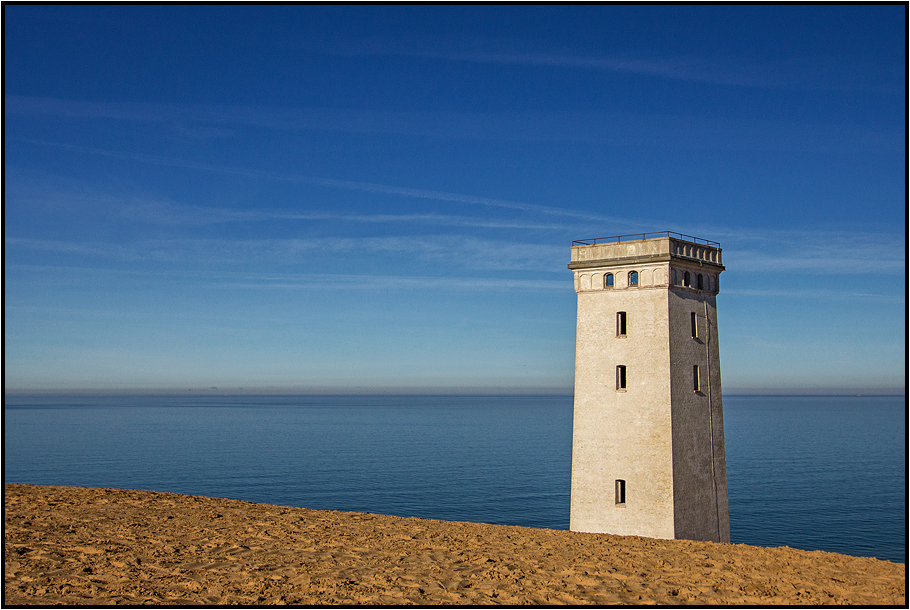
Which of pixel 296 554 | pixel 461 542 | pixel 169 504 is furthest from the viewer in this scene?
pixel 169 504

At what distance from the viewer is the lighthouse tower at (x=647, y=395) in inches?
1179

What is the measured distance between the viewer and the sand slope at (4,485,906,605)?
15000 mm

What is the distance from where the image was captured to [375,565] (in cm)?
1741

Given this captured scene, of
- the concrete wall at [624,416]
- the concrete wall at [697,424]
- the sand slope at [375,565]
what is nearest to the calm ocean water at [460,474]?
the concrete wall at [697,424]

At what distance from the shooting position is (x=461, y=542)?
2028 centimetres

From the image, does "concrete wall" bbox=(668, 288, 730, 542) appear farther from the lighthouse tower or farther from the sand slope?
the sand slope

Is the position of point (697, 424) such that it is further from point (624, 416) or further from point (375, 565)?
point (375, 565)

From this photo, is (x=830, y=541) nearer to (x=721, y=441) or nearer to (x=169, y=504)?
(x=721, y=441)

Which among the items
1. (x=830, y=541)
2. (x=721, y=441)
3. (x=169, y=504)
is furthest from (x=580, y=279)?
(x=830, y=541)

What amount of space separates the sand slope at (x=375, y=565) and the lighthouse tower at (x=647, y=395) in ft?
27.3

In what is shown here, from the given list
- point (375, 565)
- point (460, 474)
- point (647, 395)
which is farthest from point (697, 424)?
point (460, 474)

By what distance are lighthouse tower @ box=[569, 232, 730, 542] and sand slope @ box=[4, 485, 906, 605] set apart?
8.31 meters

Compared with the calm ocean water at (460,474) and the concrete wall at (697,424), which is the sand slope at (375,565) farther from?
the calm ocean water at (460,474)

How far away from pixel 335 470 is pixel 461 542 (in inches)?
2593
